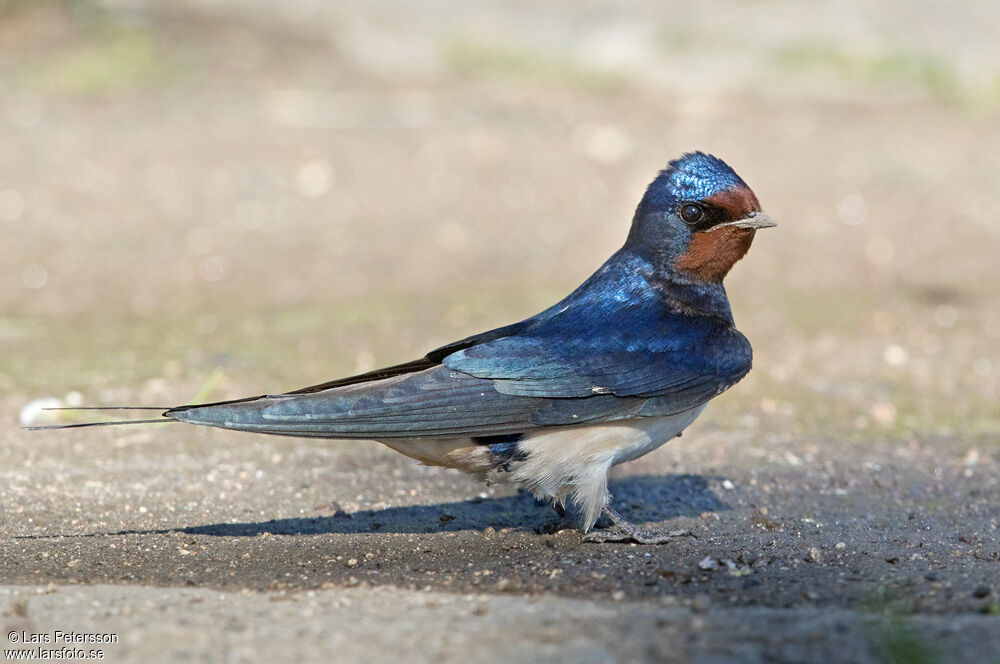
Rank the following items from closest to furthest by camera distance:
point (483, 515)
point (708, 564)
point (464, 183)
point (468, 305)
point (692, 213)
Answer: point (708, 564) → point (692, 213) → point (483, 515) → point (468, 305) → point (464, 183)

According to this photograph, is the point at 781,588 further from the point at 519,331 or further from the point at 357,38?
the point at 357,38

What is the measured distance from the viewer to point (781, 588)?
307 centimetres

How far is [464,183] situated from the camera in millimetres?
7852

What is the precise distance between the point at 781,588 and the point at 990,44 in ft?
26.1

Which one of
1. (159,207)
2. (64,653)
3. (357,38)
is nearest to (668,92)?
(357,38)

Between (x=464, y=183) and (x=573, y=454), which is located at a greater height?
(x=464, y=183)

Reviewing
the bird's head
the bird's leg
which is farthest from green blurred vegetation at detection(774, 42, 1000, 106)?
the bird's leg

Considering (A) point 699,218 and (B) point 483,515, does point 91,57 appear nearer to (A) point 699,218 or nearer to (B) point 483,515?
(B) point 483,515

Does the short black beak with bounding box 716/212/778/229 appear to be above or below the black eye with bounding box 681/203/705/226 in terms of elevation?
below

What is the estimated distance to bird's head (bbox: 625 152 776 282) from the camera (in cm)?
378

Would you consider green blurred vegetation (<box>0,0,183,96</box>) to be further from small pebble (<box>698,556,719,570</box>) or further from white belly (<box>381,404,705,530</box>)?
small pebble (<box>698,556,719,570</box>)

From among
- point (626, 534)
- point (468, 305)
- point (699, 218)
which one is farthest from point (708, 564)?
point (468, 305)

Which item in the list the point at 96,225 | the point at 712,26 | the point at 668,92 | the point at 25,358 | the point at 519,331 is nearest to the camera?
the point at 519,331

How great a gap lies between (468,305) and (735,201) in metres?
2.80
